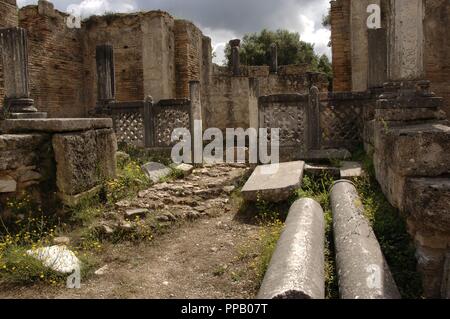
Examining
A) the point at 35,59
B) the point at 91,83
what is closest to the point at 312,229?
the point at 35,59

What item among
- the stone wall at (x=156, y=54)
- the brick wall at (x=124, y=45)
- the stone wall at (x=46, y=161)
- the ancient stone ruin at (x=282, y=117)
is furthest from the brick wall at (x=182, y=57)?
the stone wall at (x=46, y=161)

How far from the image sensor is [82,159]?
5363 millimetres

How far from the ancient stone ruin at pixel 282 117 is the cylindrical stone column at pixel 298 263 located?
15 millimetres

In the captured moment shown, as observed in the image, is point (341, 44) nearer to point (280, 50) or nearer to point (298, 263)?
point (298, 263)

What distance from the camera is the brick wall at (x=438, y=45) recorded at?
10805mm

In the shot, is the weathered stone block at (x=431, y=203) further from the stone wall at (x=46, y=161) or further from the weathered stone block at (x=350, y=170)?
the stone wall at (x=46, y=161)

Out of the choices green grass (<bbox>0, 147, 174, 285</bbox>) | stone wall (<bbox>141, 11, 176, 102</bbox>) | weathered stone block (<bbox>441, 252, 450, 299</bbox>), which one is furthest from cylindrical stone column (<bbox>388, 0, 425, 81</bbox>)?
stone wall (<bbox>141, 11, 176, 102</bbox>)

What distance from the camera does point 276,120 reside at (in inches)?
330

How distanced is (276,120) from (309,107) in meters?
0.72

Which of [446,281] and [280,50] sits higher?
[280,50]

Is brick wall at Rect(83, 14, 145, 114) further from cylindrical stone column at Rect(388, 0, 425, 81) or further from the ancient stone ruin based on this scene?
cylindrical stone column at Rect(388, 0, 425, 81)

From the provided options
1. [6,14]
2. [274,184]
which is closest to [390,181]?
[274,184]

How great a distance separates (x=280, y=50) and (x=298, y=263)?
3669 centimetres
